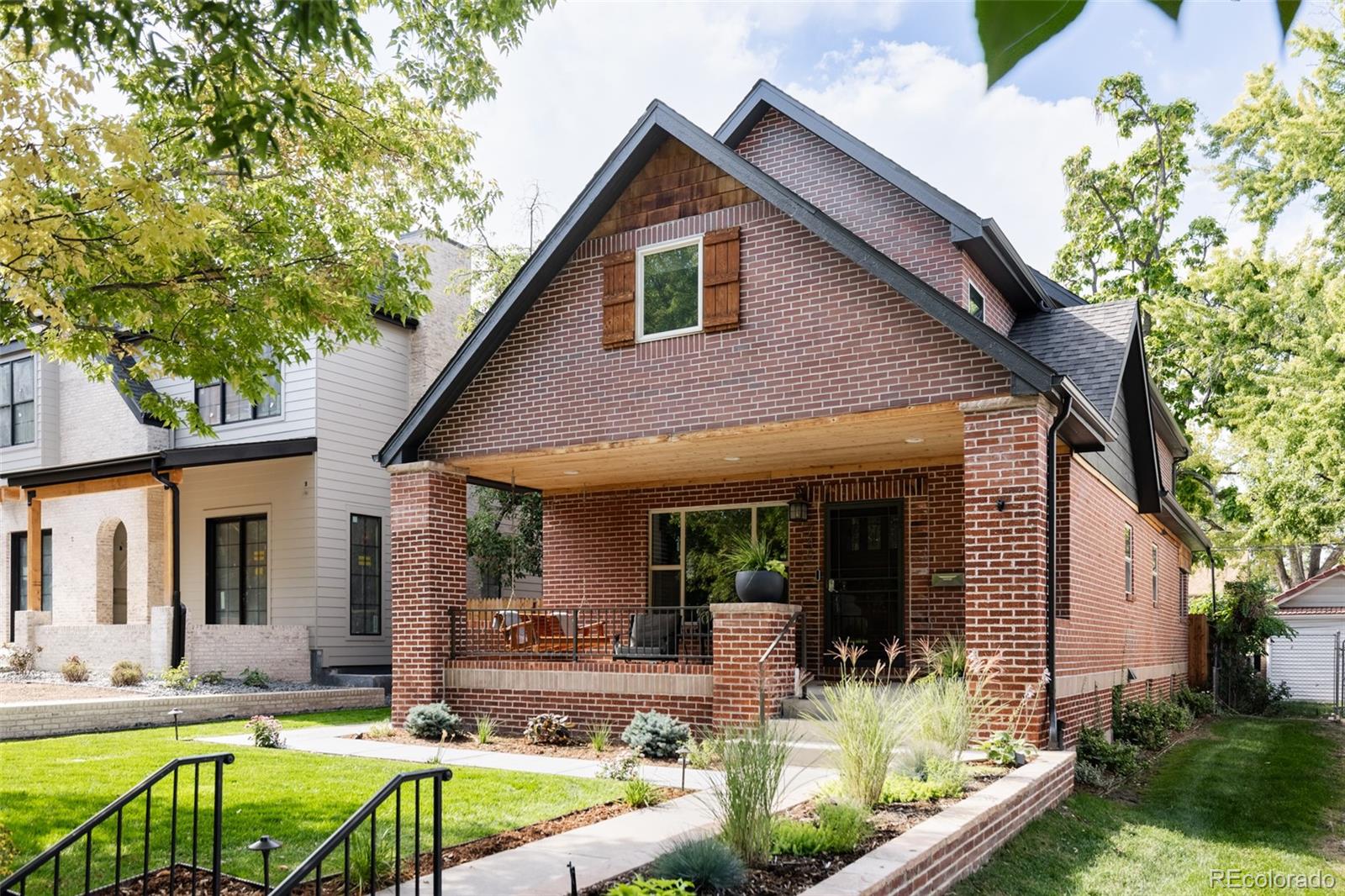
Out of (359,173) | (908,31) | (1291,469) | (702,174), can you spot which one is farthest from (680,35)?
(1291,469)

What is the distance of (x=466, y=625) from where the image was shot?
46.4 ft

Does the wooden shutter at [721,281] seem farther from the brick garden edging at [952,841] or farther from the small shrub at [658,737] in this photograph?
the brick garden edging at [952,841]

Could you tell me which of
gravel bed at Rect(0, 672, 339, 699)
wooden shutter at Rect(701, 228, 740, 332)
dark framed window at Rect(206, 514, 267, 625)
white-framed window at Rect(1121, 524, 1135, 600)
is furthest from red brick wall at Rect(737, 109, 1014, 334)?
dark framed window at Rect(206, 514, 267, 625)

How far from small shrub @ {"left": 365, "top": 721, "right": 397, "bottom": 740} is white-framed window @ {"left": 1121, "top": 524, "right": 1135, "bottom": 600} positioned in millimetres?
10437

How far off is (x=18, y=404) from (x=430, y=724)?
51.7 feet

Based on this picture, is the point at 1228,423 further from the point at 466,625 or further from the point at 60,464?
the point at 60,464

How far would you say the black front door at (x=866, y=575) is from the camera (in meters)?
14.5

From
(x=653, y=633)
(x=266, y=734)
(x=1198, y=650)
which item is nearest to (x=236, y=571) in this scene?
(x=266, y=734)

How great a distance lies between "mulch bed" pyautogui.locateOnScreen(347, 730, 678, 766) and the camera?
1150 centimetres

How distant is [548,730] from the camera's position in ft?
40.8

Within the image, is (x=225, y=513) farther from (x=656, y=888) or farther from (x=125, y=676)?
(x=656, y=888)

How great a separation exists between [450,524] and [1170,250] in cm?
2252

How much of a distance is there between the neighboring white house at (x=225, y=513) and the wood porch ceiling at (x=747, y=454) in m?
4.89

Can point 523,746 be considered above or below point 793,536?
below
